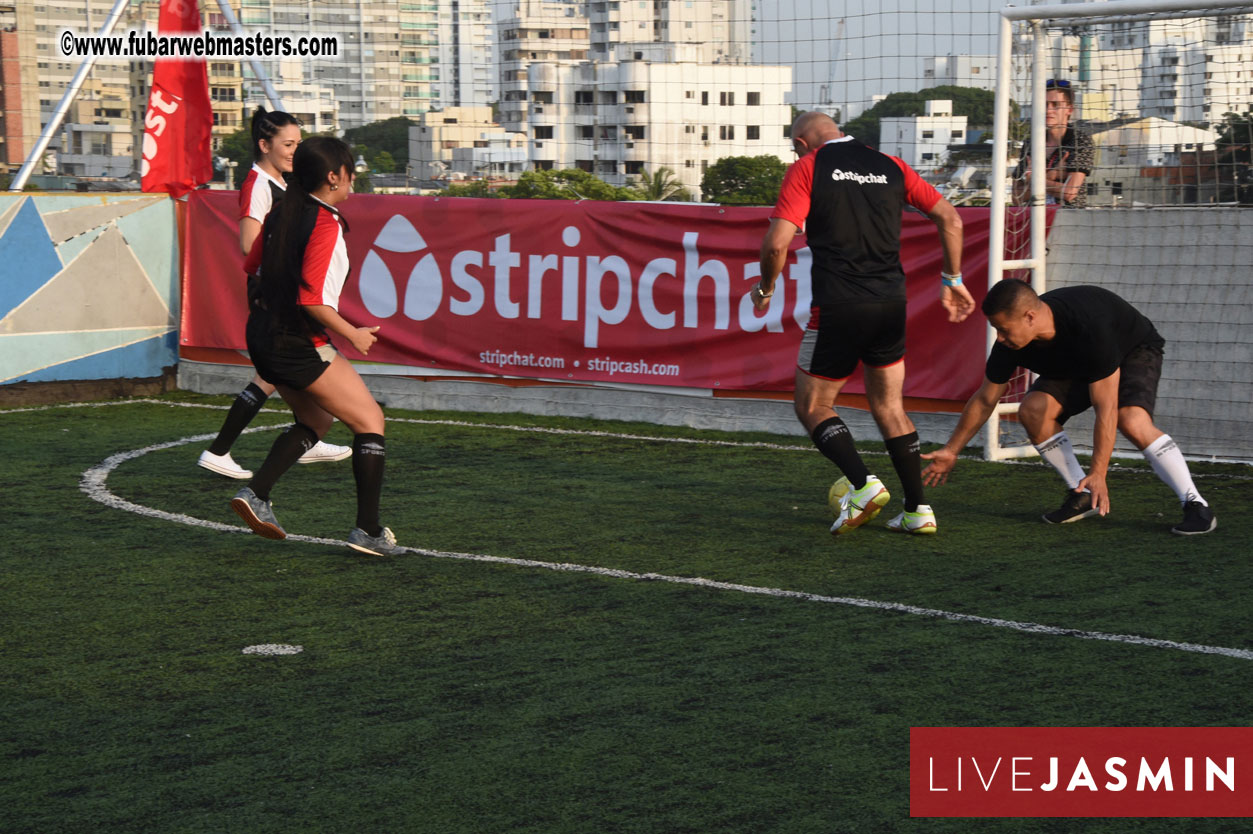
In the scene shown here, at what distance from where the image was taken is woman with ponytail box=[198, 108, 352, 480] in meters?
8.68

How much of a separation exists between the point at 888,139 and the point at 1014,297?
505cm

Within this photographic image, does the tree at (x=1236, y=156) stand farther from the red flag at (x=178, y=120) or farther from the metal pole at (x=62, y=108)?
the metal pole at (x=62, y=108)

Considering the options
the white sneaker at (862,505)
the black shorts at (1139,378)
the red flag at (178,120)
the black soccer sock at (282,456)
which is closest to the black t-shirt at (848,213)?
the white sneaker at (862,505)

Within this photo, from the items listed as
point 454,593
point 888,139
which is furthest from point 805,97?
point 454,593

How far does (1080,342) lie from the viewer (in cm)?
699

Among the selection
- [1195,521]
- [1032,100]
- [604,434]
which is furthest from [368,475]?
[1032,100]

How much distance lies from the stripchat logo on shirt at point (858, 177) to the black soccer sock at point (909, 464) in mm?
1212

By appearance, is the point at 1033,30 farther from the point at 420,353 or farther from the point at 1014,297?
the point at 420,353

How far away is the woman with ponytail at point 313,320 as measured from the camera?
6.54 metres

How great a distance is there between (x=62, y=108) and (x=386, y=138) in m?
3.17

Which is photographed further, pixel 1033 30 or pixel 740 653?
pixel 1033 30

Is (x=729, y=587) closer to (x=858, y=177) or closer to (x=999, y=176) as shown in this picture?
(x=858, y=177)

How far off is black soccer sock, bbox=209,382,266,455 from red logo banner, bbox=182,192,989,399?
294cm

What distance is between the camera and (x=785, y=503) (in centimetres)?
816
